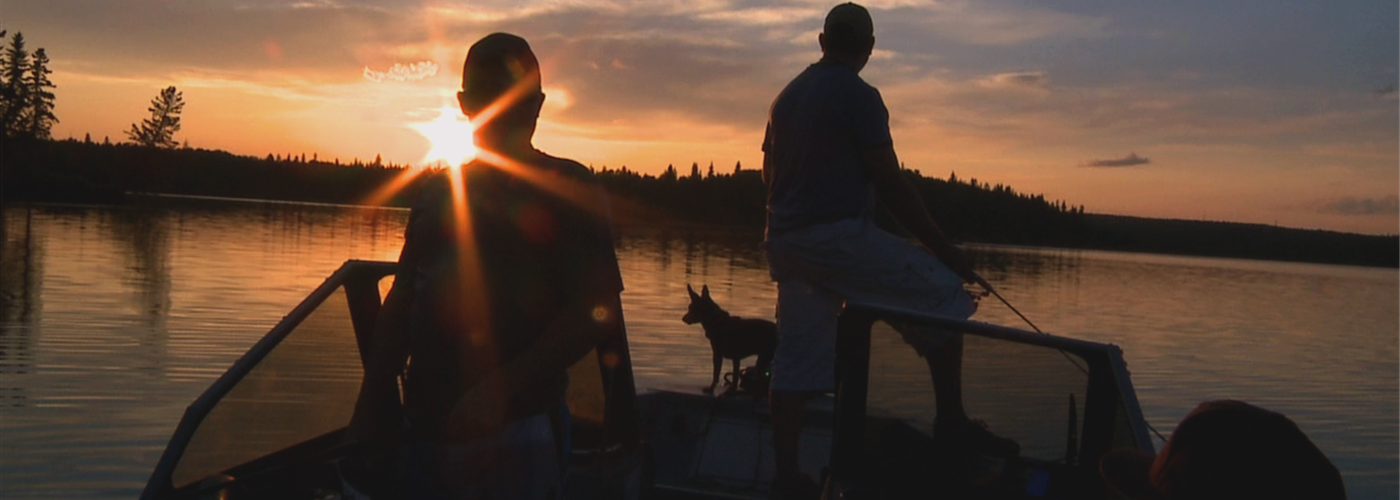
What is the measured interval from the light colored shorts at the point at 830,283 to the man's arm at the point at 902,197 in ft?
0.37

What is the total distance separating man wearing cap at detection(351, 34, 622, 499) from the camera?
2.78 metres

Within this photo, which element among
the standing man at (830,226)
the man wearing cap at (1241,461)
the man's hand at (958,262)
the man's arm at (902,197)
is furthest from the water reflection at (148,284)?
the man wearing cap at (1241,461)

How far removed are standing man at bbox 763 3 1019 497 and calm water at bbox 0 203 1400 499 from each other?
9.06 ft

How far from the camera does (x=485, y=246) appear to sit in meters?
2.80

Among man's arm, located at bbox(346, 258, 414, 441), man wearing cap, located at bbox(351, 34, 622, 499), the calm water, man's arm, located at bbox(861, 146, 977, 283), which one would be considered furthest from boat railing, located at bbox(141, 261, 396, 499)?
the calm water

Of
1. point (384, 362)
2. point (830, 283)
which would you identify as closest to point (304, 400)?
point (384, 362)

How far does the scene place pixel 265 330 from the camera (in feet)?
62.0

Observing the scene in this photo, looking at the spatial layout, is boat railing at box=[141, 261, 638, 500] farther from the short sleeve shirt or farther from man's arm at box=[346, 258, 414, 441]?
the short sleeve shirt

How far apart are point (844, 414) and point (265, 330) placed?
16.7 meters

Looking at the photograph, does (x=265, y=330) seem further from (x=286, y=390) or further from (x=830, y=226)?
(x=286, y=390)

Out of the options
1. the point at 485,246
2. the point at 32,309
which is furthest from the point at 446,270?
the point at 32,309

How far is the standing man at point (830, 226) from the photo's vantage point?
15.4 ft

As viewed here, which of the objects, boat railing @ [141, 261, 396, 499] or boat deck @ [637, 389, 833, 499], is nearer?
boat railing @ [141, 261, 396, 499]

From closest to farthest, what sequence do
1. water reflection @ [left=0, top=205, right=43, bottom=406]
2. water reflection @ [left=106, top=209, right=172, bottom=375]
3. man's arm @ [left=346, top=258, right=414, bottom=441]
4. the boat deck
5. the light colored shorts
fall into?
man's arm @ [left=346, top=258, right=414, bottom=441] < the light colored shorts < the boat deck < water reflection @ [left=0, top=205, right=43, bottom=406] < water reflection @ [left=106, top=209, right=172, bottom=375]
